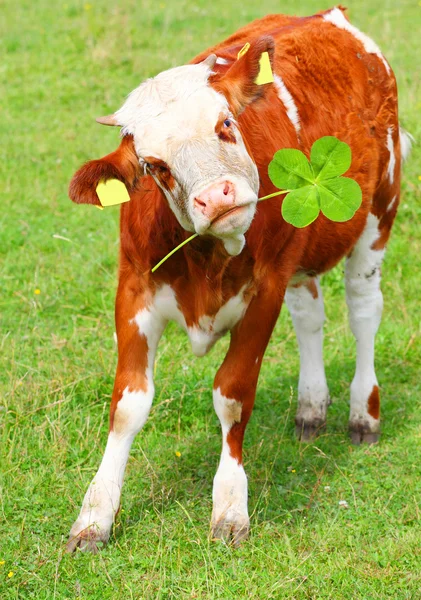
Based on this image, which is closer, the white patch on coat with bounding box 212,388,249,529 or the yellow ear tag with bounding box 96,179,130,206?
the yellow ear tag with bounding box 96,179,130,206

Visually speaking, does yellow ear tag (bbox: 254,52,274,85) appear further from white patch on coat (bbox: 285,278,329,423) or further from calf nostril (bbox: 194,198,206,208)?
white patch on coat (bbox: 285,278,329,423)

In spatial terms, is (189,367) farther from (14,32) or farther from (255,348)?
(14,32)

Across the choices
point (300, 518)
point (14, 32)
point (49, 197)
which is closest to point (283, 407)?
point (300, 518)

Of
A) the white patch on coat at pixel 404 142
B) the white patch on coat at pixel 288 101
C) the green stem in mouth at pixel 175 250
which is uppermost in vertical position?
the white patch on coat at pixel 288 101

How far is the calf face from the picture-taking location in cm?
377

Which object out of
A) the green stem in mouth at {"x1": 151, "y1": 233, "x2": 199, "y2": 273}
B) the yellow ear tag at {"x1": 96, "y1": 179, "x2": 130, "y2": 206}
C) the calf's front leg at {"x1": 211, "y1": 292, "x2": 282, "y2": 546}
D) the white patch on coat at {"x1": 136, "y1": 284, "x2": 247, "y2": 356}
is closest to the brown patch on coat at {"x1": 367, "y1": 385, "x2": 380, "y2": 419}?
the calf's front leg at {"x1": 211, "y1": 292, "x2": 282, "y2": 546}

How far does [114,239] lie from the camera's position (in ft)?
24.9

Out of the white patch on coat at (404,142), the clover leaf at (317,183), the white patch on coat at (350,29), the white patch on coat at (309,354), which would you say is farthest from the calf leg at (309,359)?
the clover leaf at (317,183)

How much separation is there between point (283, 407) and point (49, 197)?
3.37 metres

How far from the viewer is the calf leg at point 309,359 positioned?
572 centimetres

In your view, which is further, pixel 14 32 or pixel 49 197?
pixel 14 32

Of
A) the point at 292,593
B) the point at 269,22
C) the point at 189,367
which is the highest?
the point at 269,22

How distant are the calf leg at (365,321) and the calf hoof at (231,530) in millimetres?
1314

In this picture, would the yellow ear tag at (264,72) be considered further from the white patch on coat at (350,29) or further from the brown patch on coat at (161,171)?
the white patch on coat at (350,29)
